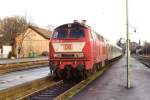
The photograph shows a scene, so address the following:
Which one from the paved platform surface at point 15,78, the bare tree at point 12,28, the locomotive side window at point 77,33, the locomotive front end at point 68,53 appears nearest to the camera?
the paved platform surface at point 15,78

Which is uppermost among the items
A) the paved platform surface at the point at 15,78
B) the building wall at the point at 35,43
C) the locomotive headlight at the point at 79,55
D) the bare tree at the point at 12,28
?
the bare tree at the point at 12,28

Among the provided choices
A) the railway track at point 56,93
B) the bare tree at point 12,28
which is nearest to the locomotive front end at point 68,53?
the railway track at point 56,93

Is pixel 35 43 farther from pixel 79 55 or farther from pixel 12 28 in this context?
pixel 79 55

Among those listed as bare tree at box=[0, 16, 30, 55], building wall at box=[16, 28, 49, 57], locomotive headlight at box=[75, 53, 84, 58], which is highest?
bare tree at box=[0, 16, 30, 55]

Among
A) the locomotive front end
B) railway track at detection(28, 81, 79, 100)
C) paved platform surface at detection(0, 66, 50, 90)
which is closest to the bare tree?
paved platform surface at detection(0, 66, 50, 90)

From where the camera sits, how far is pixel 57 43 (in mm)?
21922

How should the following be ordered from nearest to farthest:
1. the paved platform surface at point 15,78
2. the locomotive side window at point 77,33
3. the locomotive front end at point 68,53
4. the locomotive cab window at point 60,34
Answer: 1. the paved platform surface at point 15,78
2. the locomotive front end at point 68,53
3. the locomotive side window at point 77,33
4. the locomotive cab window at point 60,34

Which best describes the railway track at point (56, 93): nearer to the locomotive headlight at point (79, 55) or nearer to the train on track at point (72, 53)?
the train on track at point (72, 53)

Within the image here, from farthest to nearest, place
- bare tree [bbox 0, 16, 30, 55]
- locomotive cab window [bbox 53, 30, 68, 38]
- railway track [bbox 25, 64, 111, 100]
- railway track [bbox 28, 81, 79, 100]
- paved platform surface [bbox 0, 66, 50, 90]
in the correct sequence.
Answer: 1. bare tree [bbox 0, 16, 30, 55]
2. locomotive cab window [bbox 53, 30, 68, 38]
3. paved platform surface [bbox 0, 66, 50, 90]
4. railway track [bbox 28, 81, 79, 100]
5. railway track [bbox 25, 64, 111, 100]

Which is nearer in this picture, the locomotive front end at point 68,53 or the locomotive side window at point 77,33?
the locomotive front end at point 68,53

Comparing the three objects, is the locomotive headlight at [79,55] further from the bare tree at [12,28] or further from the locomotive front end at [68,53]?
the bare tree at [12,28]

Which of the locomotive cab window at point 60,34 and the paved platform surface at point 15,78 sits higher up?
the locomotive cab window at point 60,34

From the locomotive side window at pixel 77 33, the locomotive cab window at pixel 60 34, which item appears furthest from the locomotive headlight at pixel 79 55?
the locomotive cab window at pixel 60 34

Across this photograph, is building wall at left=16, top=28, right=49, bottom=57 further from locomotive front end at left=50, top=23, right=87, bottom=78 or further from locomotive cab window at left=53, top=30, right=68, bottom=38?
locomotive front end at left=50, top=23, right=87, bottom=78
